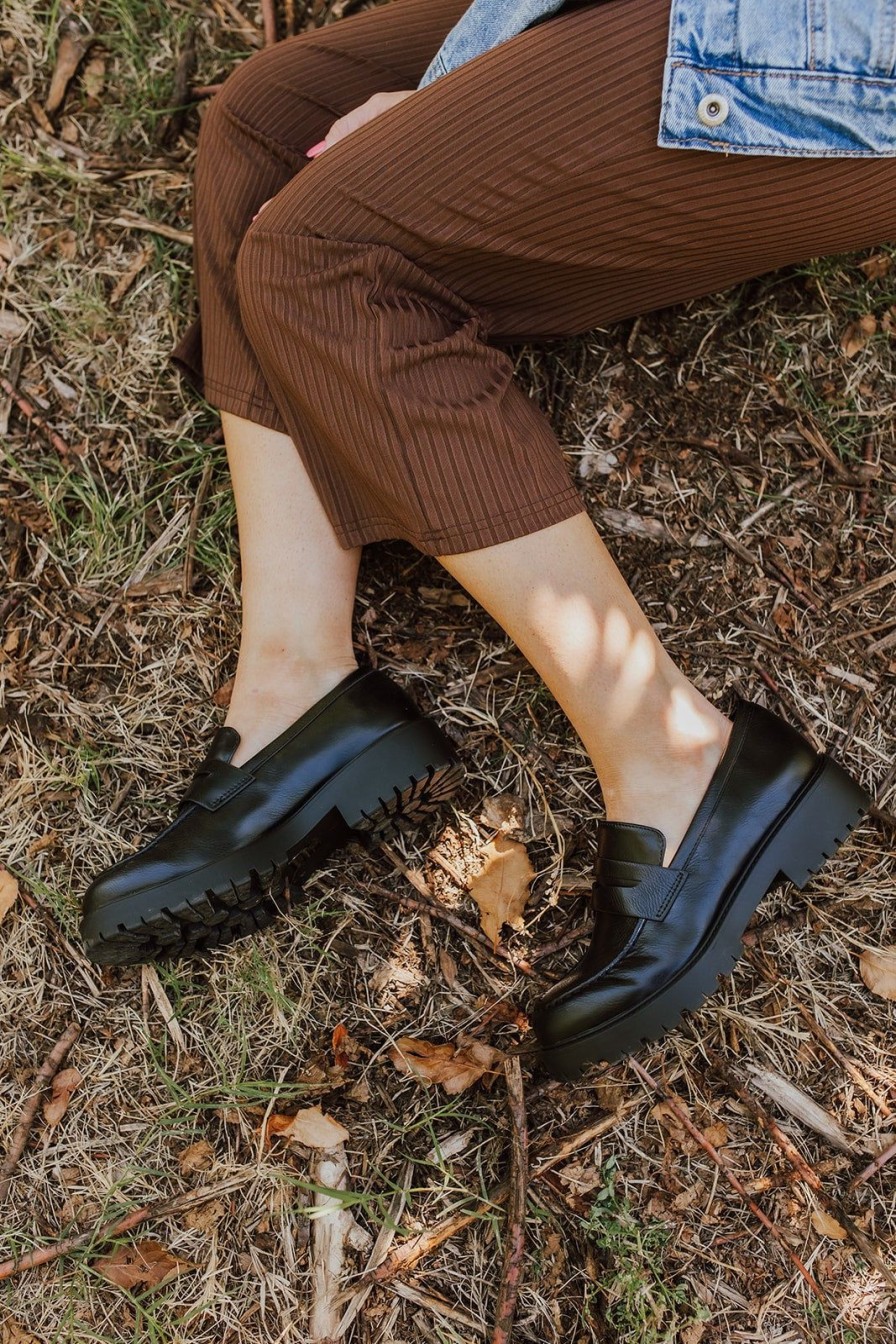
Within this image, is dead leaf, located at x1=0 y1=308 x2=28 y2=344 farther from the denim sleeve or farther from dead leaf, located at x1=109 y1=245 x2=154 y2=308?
the denim sleeve

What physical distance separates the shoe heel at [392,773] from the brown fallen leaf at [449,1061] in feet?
1.54

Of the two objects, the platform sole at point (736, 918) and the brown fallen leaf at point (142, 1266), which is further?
the brown fallen leaf at point (142, 1266)

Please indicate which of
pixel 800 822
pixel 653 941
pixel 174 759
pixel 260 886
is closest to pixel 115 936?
pixel 260 886

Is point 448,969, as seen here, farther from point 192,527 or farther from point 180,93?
point 180,93

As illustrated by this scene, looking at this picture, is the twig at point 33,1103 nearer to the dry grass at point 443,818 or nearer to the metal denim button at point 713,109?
the dry grass at point 443,818

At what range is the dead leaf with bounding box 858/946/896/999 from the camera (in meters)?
2.04

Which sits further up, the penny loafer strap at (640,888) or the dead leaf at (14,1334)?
the penny loafer strap at (640,888)

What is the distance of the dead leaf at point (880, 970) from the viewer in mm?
2037

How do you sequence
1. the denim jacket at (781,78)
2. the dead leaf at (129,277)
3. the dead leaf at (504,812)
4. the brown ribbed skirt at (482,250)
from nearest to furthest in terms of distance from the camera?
the denim jacket at (781,78) → the brown ribbed skirt at (482,250) → the dead leaf at (504,812) → the dead leaf at (129,277)

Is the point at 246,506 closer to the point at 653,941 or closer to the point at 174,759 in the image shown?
the point at 174,759

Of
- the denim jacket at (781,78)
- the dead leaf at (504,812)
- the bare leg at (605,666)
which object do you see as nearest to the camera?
the denim jacket at (781,78)

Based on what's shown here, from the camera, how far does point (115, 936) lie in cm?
189

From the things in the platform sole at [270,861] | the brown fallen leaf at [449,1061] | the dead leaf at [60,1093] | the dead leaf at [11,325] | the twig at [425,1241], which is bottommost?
the twig at [425,1241]

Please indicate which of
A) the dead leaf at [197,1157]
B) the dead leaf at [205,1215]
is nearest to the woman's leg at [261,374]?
the dead leaf at [197,1157]
